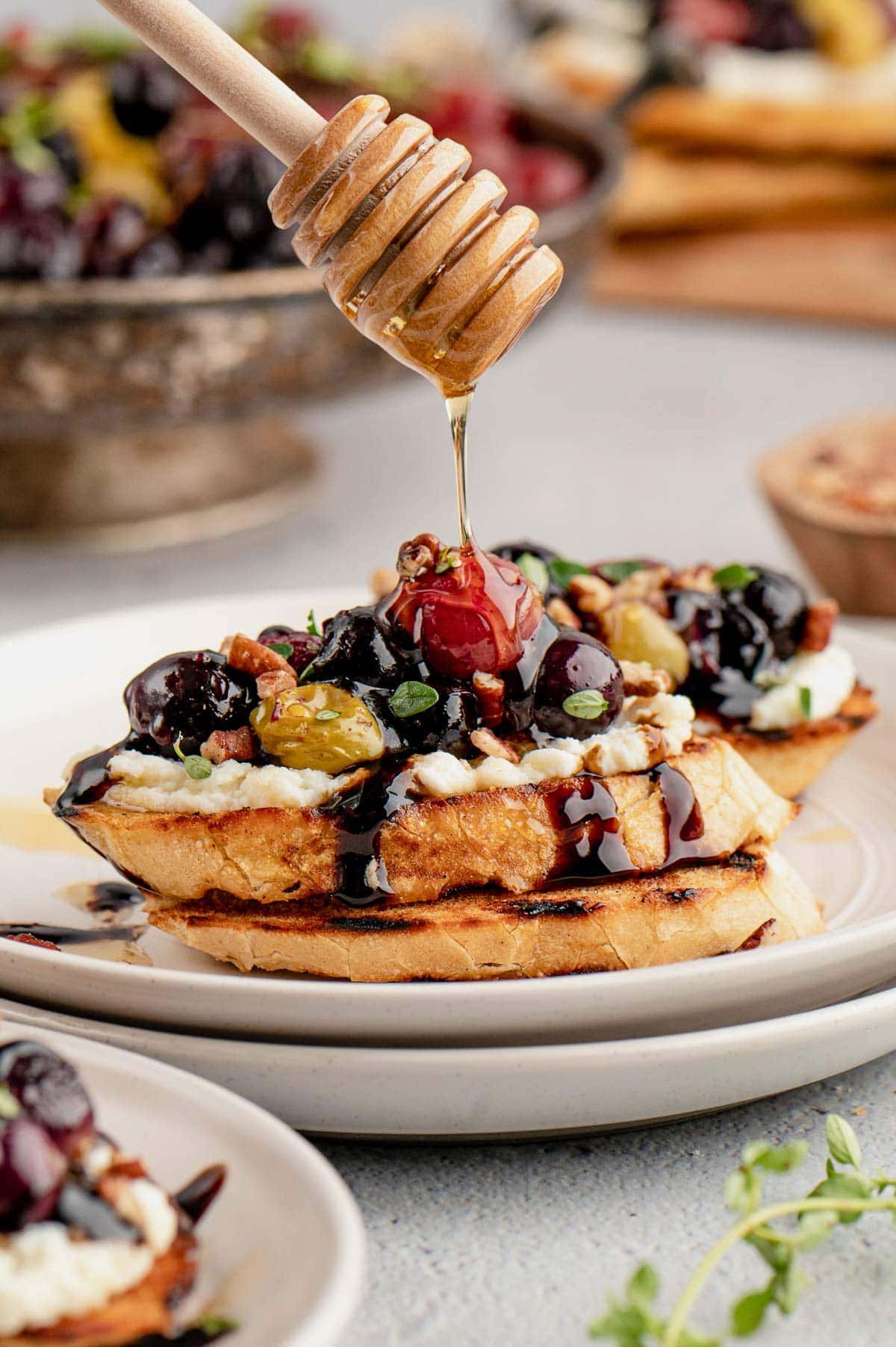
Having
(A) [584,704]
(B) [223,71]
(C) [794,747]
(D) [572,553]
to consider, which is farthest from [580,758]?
(D) [572,553]

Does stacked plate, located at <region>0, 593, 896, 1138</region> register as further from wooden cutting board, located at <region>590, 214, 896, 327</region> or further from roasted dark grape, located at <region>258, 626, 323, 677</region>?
wooden cutting board, located at <region>590, 214, 896, 327</region>

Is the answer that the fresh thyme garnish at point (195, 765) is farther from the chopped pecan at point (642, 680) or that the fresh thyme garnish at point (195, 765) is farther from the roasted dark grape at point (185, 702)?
the chopped pecan at point (642, 680)

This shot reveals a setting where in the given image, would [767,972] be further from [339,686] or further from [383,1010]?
[339,686]

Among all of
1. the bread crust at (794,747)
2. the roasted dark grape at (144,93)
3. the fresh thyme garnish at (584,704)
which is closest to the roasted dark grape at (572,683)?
the fresh thyme garnish at (584,704)

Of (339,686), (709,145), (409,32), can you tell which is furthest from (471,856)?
(409,32)

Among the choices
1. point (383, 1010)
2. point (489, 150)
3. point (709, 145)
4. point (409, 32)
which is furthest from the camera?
point (409, 32)

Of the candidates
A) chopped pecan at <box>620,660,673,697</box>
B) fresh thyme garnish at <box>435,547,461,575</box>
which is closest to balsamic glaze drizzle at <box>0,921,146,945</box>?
fresh thyme garnish at <box>435,547,461,575</box>

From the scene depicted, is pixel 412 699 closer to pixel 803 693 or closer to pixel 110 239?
pixel 803 693

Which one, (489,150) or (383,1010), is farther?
(489,150)
